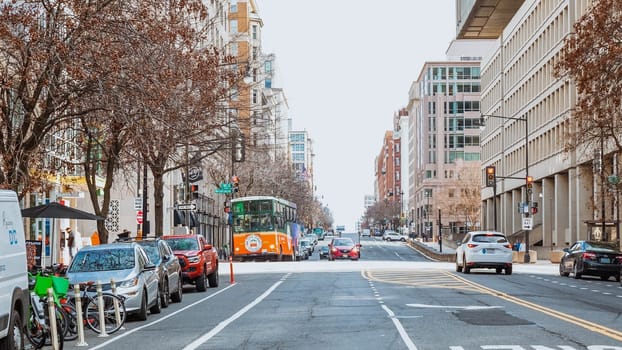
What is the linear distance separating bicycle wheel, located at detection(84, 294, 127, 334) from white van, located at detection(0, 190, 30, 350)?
15.2 ft

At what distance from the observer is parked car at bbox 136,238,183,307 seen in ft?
80.0

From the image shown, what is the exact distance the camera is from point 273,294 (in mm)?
A: 29328

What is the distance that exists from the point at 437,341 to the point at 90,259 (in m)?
9.29

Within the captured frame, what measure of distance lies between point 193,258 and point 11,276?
18.2 m

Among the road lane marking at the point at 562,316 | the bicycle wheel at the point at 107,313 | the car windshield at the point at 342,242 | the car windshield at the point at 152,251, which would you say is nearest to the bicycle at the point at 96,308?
the bicycle wheel at the point at 107,313

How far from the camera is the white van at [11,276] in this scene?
12.7 metres

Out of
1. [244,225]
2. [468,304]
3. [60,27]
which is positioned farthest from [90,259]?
[244,225]

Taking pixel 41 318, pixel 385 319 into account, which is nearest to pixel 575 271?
pixel 385 319

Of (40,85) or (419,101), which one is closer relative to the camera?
(40,85)

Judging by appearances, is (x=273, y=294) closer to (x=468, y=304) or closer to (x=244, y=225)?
(x=468, y=304)

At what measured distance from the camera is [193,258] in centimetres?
A: 3128

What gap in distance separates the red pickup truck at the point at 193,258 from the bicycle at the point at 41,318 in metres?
14.5

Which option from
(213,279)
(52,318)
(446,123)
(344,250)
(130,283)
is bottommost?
(344,250)

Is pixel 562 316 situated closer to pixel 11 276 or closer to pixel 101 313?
pixel 101 313
